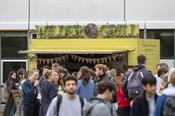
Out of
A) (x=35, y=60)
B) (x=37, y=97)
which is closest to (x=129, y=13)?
(x=35, y=60)

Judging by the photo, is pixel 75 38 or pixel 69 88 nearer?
pixel 69 88

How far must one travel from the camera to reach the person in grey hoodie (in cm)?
561

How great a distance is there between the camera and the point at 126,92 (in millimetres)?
9508

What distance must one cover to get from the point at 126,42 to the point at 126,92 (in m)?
8.73

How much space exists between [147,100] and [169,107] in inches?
26.6

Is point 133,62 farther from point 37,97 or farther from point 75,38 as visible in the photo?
point 37,97

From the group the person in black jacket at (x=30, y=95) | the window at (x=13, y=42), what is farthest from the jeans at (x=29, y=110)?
the window at (x=13, y=42)

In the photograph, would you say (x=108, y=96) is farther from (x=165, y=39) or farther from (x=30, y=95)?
(x=165, y=39)

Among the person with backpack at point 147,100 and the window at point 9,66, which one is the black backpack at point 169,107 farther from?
the window at point 9,66

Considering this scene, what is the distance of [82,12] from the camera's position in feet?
68.7

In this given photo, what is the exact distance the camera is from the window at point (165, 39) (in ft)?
66.7

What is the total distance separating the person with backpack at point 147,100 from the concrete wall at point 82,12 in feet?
45.7

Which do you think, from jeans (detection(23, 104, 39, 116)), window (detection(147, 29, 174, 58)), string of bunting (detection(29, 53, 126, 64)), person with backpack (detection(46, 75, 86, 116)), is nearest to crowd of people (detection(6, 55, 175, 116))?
person with backpack (detection(46, 75, 86, 116))

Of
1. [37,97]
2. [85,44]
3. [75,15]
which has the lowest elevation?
[37,97]
